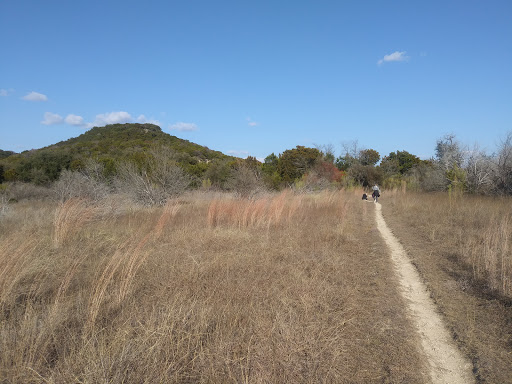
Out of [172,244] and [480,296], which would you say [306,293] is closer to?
[480,296]

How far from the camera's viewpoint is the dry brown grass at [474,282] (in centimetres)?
280

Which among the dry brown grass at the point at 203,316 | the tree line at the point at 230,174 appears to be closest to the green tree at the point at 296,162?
the tree line at the point at 230,174

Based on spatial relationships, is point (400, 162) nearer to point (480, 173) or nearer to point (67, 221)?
point (480, 173)

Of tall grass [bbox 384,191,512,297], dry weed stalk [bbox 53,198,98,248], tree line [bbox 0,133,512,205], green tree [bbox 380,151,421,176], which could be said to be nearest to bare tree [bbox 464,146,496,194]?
tree line [bbox 0,133,512,205]

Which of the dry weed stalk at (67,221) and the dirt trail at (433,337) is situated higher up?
the dry weed stalk at (67,221)

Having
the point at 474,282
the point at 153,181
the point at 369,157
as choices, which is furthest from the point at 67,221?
the point at 369,157

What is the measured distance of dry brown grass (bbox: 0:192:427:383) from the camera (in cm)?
227

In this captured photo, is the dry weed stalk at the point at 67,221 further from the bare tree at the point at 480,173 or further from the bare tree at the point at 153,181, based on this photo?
the bare tree at the point at 480,173

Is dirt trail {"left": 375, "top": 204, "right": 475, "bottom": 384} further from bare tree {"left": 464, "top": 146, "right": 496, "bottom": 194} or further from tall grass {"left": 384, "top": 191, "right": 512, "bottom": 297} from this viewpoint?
bare tree {"left": 464, "top": 146, "right": 496, "bottom": 194}

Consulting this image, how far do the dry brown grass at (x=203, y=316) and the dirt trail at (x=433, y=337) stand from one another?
161 mm

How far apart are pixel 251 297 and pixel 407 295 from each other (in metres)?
2.47

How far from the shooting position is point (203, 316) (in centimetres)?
290

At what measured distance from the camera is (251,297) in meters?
3.56

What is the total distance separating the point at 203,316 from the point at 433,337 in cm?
259
